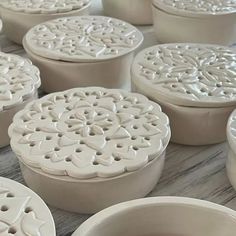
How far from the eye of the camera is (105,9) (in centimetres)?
101

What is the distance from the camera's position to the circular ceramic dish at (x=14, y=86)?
0.65 metres

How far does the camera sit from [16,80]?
691mm

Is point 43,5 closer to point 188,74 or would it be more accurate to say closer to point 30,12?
point 30,12

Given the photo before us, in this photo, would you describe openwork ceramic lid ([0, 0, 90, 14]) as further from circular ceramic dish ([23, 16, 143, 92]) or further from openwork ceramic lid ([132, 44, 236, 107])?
openwork ceramic lid ([132, 44, 236, 107])

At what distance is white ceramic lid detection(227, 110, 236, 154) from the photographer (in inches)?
22.5

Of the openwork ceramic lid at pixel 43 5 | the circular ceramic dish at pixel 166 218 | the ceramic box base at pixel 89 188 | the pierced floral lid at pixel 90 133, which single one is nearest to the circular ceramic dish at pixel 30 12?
the openwork ceramic lid at pixel 43 5

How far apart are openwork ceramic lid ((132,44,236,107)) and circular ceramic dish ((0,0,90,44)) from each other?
0.69 feet

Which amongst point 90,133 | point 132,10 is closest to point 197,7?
point 132,10

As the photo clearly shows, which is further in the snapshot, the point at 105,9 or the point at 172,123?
the point at 105,9

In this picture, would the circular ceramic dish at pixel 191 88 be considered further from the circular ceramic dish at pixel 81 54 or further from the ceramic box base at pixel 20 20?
the ceramic box base at pixel 20 20

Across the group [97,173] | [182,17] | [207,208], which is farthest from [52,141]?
[182,17]

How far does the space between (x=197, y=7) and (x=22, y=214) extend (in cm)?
53

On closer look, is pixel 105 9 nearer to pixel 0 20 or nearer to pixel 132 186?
pixel 0 20

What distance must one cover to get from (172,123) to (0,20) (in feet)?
1.32
